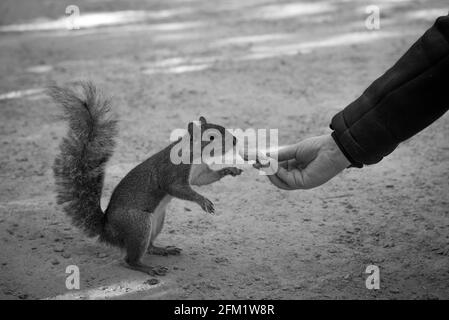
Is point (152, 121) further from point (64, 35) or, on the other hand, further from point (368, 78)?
point (64, 35)

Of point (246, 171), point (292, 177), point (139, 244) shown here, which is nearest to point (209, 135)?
point (292, 177)

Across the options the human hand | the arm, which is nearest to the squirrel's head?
the human hand

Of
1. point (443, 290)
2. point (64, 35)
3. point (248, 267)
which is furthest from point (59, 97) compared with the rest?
point (64, 35)

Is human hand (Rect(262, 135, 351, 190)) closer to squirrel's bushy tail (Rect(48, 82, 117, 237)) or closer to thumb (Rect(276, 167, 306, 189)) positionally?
thumb (Rect(276, 167, 306, 189))

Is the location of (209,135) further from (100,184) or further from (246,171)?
(246,171)

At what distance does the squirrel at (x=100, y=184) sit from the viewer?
247 centimetres

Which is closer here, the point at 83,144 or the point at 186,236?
the point at 83,144

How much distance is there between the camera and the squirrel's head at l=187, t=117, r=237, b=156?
2.62 metres

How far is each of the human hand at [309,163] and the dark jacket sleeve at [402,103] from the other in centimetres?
11

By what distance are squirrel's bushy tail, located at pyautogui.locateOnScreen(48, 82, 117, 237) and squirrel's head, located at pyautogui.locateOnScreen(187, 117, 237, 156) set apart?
383 millimetres

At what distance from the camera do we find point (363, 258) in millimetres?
2557

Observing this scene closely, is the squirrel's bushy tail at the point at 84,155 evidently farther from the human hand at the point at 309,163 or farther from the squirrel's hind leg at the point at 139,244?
the human hand at the point at 309,163

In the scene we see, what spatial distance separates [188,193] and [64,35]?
13.7ft

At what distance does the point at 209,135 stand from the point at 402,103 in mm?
992
